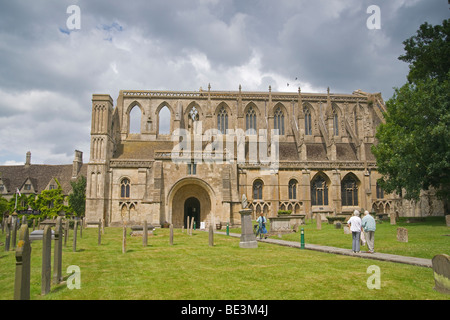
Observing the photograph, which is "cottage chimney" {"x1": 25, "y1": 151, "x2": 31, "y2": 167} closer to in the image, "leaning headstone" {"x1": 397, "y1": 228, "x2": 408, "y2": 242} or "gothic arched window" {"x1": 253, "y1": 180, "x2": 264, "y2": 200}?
"gothic arched window" {"x1": 253, "y1": 180, "x2": 264, "y2": 200}

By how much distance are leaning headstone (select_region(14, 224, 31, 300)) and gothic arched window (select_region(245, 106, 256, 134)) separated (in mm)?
42602

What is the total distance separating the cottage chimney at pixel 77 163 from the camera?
55.6 m

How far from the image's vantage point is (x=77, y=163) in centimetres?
5631

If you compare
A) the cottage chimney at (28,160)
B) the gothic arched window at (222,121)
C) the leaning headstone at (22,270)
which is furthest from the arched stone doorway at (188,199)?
the cottage chimney at (28,160)

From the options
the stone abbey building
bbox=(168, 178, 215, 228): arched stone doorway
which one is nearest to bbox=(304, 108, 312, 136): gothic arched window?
the stone abbey building

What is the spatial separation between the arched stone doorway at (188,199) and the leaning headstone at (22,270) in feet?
84.7

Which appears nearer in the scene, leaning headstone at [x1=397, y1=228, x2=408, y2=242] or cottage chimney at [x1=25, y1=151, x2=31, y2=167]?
leaning headstone at [x1=397, y1=228, x2=408, y2=242]

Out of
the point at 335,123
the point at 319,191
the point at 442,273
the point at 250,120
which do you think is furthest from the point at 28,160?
the point at 442,273

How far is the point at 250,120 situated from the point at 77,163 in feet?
94.8

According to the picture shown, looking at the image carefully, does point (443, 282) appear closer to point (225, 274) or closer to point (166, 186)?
point (225, 274)

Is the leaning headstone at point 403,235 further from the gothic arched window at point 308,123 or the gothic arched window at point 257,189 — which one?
the gothic arched window at point 308,123

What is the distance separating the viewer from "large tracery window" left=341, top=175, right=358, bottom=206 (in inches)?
1649

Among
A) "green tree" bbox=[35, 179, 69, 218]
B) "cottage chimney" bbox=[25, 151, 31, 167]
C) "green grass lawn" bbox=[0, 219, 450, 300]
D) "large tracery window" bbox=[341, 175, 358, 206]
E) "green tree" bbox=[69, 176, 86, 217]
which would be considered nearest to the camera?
"green grass lawn" bbox=[0, 219, 450, 300]
